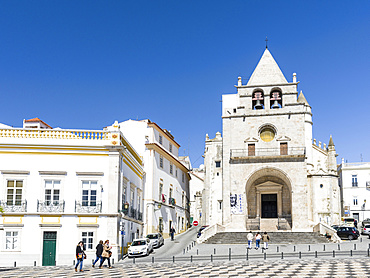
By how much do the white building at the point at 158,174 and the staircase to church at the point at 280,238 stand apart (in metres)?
6.19

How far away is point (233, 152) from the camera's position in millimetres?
46188

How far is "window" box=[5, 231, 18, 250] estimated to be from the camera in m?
27.9

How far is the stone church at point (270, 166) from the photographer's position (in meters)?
44.3

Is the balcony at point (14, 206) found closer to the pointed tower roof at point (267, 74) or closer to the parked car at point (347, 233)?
the parked car at point (347, 233)

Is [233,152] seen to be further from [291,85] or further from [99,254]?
[99,254]

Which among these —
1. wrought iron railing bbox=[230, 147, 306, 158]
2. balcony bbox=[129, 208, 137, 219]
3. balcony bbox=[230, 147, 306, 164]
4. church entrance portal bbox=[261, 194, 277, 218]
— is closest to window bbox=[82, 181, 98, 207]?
balcony bbox=[129, 208, 137, 219]

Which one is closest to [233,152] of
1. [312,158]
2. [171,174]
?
[171,174]

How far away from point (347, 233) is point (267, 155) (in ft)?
32.8

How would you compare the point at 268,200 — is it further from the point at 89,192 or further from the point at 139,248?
→ the point at 89,192

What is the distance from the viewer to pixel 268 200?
47031mm

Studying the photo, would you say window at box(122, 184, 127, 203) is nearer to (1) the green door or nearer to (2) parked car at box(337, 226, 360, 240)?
(1) the green door

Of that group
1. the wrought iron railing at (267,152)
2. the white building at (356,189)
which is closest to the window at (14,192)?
the wrought iron railing at (267,152)

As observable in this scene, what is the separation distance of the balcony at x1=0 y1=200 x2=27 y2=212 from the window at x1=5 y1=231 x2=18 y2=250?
1.35 m

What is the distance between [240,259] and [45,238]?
37.9ft
